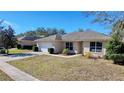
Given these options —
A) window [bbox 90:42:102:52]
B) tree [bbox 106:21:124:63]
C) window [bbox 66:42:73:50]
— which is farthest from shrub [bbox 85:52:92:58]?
window [bbox 66:42:73:50]

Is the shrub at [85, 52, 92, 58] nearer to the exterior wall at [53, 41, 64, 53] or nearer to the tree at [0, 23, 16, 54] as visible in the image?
the exterior wall at [53, 41, 64, 53]

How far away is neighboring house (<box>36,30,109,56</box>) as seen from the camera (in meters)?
21.3

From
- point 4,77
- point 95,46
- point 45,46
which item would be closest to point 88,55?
point 95,46

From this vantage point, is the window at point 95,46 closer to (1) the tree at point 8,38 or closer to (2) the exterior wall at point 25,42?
(2) the exterior wall at point 25,42

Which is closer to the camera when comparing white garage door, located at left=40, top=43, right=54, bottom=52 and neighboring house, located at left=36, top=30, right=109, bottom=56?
neighboring house, located at left=36, top=30, right=109, bottom=56

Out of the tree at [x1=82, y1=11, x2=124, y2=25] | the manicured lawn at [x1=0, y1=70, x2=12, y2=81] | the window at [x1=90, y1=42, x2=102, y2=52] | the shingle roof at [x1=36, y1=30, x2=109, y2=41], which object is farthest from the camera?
the window at [x1=90, y1=42, x2=102, y2=52]

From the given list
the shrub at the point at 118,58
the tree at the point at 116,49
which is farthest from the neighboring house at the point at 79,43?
the shrub at the point at 118,58

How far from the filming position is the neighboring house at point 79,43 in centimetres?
2127

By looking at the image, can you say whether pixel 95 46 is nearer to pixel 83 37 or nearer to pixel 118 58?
pixel 83 37

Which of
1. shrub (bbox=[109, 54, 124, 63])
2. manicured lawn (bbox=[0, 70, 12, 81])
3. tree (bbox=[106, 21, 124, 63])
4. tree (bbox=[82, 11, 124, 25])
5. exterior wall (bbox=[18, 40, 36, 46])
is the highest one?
tree (bbox=[82, 11, 124, 25])
